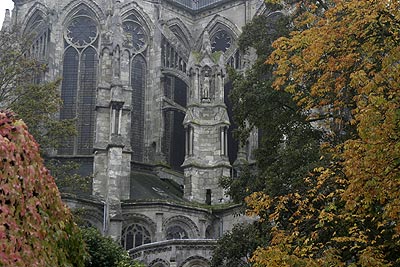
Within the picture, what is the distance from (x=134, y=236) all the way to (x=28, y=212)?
971 inches

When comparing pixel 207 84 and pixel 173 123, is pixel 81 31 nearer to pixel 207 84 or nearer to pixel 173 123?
pixel 173 123

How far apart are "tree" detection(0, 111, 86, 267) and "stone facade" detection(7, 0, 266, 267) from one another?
20.1 m

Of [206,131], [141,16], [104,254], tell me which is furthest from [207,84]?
[104,254]

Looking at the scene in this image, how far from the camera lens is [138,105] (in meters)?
39.0

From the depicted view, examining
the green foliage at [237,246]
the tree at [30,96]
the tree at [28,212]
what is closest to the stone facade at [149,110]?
the tree at [30,96]

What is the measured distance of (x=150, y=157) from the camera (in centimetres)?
3784

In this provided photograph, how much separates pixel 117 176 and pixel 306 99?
18823 mm

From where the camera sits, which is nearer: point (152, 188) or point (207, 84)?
point (152, 188)

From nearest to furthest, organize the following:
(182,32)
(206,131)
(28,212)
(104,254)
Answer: (28,212), (104,254), (206,131), (182,32)

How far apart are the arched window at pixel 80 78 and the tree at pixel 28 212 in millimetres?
28649

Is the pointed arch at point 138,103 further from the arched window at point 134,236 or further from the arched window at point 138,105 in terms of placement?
the arched window at point 134,236

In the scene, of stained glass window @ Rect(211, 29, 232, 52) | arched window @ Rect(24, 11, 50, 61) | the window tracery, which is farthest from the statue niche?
arched window @ Rect(24, 11, 50, 61)

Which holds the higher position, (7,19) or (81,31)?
(7,19)

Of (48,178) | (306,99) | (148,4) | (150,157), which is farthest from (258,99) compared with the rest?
(148,4)
